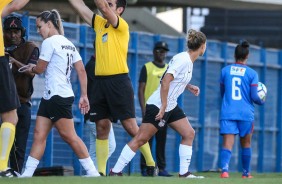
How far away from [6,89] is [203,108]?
1101 centimetres

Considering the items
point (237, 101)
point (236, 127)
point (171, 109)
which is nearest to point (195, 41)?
point (171, 109)

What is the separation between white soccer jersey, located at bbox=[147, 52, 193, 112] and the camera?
15.0 metres

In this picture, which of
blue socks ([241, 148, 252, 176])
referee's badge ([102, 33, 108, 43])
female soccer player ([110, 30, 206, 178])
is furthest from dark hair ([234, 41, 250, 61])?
referee's badge ([102, 33, 108, 43])

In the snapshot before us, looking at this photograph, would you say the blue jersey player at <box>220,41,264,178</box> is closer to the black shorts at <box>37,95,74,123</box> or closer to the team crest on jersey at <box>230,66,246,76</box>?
the team crest on jersey at <box>230,66,246,76</box>

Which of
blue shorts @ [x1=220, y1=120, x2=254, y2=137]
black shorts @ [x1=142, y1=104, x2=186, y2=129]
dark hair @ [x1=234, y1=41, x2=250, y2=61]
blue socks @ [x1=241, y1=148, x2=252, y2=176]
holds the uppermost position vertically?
dark hair @ [x1=234, y1=41, x2=250, y2=61]

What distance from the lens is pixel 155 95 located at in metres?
15.2

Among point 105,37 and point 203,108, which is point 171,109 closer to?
point 105,37

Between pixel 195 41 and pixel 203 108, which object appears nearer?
pixel 195 41

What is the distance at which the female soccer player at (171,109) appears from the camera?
15.0 metres

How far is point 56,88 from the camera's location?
1409 cm

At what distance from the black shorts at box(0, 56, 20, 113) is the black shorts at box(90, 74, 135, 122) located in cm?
198

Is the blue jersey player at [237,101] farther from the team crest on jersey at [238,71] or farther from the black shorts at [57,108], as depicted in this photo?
the black shorts at [57,108]

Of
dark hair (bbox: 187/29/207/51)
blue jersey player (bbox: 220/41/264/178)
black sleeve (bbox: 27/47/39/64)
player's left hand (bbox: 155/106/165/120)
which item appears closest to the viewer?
player's left hand (bbox: 155/106/165/120)

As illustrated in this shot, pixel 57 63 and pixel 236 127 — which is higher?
pixel 57 63
